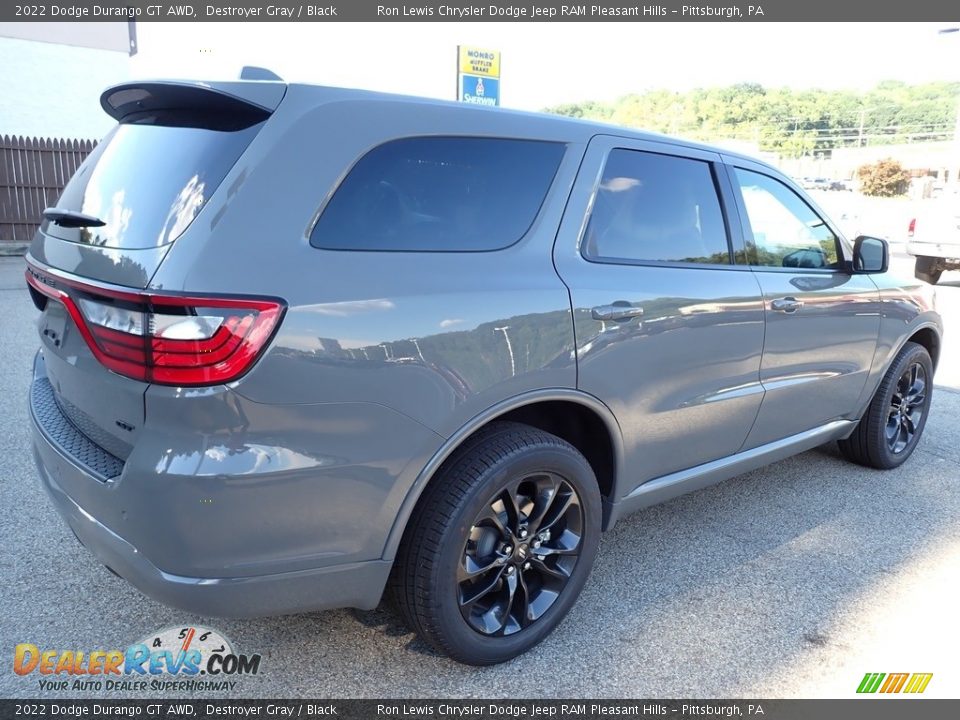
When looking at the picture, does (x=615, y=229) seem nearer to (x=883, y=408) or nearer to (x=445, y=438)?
(x=445, y=438)

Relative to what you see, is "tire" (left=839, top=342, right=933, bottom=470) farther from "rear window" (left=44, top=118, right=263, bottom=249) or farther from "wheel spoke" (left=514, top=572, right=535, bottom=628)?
"rear window" (left=44, top=118, right=263, bottom=249)

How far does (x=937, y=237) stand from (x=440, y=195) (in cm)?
1250

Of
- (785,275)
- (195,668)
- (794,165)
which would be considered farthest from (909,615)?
(794,165)

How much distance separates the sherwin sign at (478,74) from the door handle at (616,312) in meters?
10.8

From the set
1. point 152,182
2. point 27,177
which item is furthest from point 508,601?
point 27,177

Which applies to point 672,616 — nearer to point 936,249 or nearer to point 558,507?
point 558,507

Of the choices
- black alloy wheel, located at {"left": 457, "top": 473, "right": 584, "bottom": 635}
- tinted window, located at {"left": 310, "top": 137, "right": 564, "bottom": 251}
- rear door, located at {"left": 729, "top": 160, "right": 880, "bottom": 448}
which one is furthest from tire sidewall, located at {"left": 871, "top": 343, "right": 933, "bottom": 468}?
tinted window, located at {"left": 310, "top": 137, "right": 564, "bottom": 251}

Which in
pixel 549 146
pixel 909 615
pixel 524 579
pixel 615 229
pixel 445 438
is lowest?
pixel 909 615

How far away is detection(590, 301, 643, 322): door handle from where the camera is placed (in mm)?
2537

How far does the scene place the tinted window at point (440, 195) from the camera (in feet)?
6.81

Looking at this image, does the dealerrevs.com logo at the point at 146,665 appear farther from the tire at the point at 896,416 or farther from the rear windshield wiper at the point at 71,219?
the tire at the point at 896,416

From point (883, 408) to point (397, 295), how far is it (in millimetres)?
3416

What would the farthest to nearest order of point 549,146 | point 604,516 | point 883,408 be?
point 883,408 < point 604,516 < point 549,146

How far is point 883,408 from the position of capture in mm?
4223
